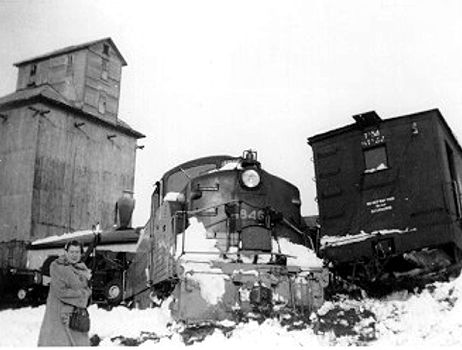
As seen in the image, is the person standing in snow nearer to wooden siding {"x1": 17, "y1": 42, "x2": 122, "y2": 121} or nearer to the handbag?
the handbag

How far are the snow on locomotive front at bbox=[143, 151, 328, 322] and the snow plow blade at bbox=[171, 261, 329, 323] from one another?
0.01 m

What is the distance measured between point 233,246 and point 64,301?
11.5 ft

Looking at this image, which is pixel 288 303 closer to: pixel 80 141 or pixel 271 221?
pixel 271 221

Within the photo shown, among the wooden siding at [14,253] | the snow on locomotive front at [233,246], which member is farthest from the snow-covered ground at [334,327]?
the wooden siding at [14,253]

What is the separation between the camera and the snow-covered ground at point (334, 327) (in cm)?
557

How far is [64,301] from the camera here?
372 centimetres

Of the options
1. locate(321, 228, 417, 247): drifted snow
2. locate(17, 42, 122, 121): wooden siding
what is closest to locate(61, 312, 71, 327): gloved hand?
Answer: locate(321, 228, 417, 247): drifted snow

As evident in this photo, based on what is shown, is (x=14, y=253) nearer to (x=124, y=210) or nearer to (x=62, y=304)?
(x=124, y=210)

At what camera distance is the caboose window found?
→ 9188mm

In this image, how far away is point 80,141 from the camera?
72.2ft

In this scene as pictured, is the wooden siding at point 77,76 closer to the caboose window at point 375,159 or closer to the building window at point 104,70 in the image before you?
the building window at point 104,70

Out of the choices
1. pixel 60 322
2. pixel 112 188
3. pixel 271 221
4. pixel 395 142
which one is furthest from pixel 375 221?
pixel 112 188

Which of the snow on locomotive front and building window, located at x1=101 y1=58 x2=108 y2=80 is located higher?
building window, located at x1=101 y1=58 x2=108 y2=80

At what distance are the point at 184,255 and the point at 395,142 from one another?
4.57m
